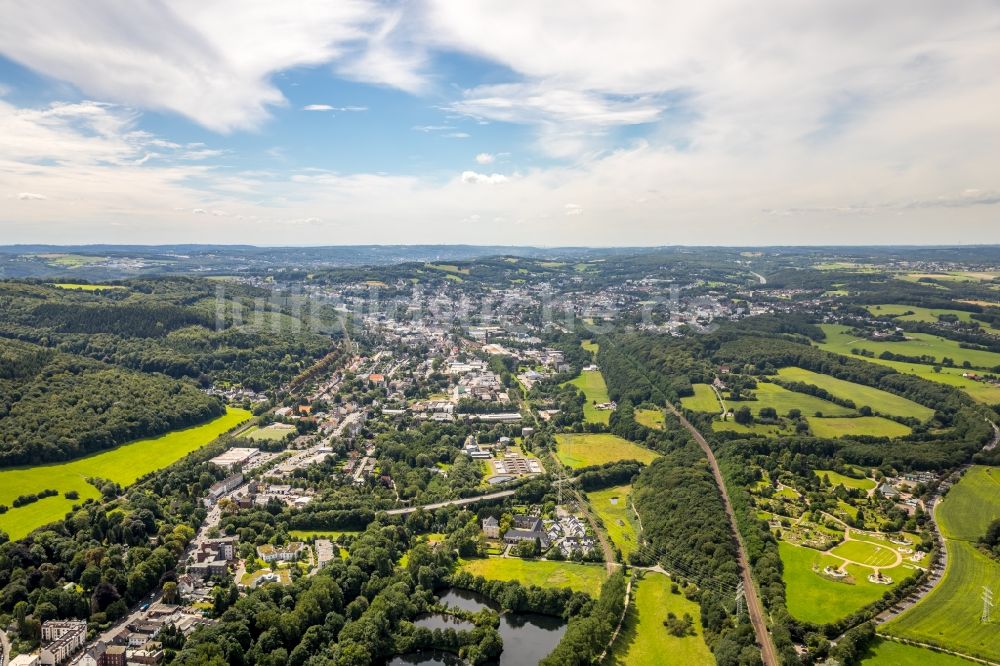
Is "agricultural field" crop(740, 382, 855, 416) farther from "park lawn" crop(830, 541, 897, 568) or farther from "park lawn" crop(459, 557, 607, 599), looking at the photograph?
"park lawn" crop(459, 557, 607, 599)

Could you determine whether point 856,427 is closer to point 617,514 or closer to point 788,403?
point 788,403

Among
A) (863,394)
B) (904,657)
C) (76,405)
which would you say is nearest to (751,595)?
(904,657)

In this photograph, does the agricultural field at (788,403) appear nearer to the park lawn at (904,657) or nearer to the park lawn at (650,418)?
the park lawn at (650,418)

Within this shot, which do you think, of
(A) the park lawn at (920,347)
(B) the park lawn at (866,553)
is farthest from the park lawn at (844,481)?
(A) the park lawn at (920,347)

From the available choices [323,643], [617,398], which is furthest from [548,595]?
[617,398]

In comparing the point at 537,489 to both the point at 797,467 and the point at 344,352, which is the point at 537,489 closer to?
the point at 797,467

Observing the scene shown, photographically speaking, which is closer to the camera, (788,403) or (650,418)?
(650,418)
